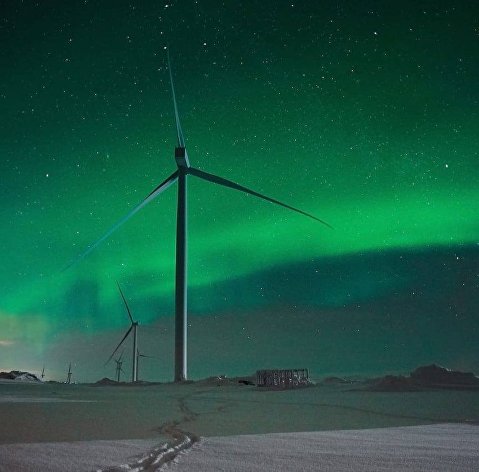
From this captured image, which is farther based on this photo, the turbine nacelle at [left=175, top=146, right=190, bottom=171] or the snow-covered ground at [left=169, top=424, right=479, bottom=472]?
the turbine nacelle at [left=175, top=146, right=190, bottom=171]

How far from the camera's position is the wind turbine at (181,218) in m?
34.6

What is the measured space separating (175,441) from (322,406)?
7.45m

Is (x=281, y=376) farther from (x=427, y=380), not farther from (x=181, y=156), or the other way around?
(x=181, y=156)

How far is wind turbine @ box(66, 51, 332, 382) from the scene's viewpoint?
34.6m

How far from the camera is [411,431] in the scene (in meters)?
7.89

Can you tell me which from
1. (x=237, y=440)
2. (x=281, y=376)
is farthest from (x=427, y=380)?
(x=237, y=440)

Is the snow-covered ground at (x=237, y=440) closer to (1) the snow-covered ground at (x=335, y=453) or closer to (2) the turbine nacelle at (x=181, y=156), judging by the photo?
(1) the snow-covered ground at (x=335, y=453)

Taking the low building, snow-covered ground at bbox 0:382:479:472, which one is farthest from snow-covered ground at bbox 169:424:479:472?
the low building

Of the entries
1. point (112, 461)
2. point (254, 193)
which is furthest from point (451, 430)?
point (254, 193)

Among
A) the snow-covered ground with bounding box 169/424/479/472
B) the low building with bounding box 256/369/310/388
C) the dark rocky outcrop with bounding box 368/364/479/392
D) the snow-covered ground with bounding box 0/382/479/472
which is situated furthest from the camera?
the low building with bounding box 256/369/310/388

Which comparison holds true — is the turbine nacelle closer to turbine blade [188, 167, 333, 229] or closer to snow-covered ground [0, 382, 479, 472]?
turbine blade [188, 167, 333, 229]

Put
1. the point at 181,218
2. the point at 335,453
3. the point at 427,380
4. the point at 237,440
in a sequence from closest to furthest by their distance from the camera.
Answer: the point at 335,453 → the point at 237,440 → the point at 427,380 → the point at 181,218

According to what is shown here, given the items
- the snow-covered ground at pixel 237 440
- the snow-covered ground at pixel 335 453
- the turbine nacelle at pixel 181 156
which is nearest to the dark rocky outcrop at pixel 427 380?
the snow-covered ground at pixel 237 440

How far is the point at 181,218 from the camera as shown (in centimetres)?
3756
